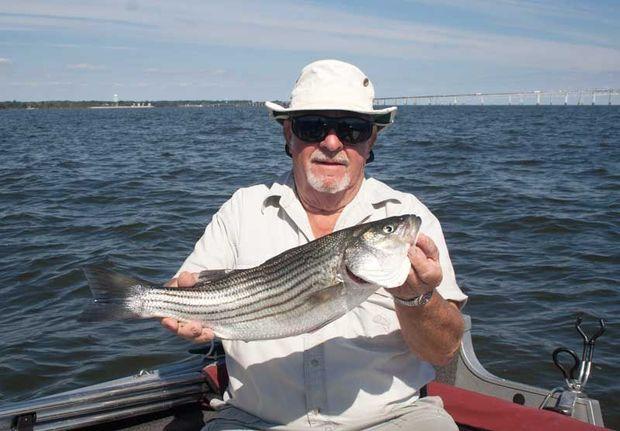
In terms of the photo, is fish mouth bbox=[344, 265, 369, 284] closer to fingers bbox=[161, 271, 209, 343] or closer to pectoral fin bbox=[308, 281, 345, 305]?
pectoral fin bbox=[308, 281, 345, 305]

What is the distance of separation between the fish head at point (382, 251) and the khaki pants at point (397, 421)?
1.10 meters

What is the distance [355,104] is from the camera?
4555mm

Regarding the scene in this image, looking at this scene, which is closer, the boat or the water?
the boat

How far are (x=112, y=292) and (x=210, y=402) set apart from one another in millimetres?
1464

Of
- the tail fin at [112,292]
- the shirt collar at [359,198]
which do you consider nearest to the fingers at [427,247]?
the shirt collar at [359,198]

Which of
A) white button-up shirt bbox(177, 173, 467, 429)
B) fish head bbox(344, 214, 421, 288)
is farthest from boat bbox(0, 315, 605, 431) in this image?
fish head bbox(344, 214, 421, 288)

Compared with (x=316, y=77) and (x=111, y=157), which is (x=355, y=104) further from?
(x=111, y=157)

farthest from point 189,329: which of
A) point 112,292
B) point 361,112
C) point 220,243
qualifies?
point 361,112

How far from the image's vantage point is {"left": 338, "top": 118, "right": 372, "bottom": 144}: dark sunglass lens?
4530 millimetres

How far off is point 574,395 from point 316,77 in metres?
3.05

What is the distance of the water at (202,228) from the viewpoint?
8.32 m

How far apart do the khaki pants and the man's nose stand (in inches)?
71.1

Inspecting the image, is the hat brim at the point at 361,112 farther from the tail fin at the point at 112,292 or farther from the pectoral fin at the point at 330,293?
the tail fin at the point at 112,292

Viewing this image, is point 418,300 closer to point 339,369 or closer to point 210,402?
point 339,369
